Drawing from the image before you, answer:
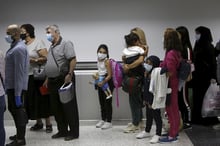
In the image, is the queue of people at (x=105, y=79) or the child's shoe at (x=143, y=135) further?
the child's shoe at (x=143, y=135)

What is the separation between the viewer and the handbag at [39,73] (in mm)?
5723

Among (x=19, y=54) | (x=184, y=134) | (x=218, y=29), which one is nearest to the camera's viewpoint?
(x=19, y=54)

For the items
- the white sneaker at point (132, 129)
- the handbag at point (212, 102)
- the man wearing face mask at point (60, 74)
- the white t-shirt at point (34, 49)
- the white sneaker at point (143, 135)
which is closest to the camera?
the man wearing face mask at point (60, 74)

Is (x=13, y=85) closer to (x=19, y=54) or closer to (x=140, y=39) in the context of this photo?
(x=19, y=54)

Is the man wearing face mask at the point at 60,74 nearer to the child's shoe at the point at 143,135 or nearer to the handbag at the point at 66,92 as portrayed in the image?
the handbag at the point at 66,92

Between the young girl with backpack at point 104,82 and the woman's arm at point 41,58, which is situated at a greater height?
the woman's arm at point 41,58

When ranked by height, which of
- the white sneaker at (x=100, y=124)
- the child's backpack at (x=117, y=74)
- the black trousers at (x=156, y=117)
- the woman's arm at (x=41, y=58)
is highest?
the woman's arm at (x=41, y=58)

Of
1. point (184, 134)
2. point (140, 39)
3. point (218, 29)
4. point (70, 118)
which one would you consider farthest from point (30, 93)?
point (218, 29)

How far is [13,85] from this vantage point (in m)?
5.04

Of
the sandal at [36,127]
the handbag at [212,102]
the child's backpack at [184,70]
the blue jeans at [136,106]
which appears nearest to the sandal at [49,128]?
the sandal at [36,127]

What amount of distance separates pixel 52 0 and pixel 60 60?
5.50 feet

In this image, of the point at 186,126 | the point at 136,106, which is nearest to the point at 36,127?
the point at 136,106

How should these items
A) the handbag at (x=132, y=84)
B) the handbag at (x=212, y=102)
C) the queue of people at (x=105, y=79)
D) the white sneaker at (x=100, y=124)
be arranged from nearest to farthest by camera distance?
the queue of people at (x=105, y=79), the handbag at (x=132, y=84), the handbag at (x=212, y=102), the white sneaker at (x=100, y=124)

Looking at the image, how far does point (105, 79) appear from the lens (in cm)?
602
